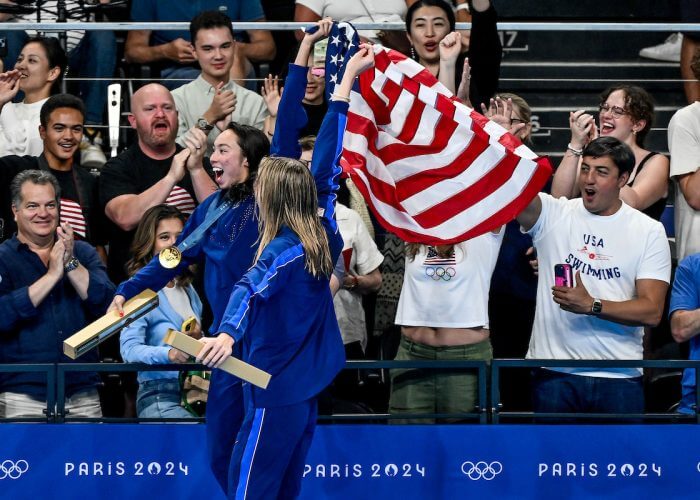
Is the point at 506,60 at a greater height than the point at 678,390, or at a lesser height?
greater

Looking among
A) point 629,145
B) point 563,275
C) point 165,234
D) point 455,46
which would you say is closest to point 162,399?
point 165,234

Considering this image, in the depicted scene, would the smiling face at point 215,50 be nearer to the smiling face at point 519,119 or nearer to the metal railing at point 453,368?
the smiling face at point 519,119

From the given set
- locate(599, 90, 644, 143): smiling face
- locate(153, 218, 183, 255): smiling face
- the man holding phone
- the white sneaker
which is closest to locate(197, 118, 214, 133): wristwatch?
locate(153, 218, 183, 255): smiling face

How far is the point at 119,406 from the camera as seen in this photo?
812cm

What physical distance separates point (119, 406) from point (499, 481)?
2.35 meters

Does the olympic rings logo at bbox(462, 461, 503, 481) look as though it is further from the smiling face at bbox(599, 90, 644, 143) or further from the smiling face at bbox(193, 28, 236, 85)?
the smiling face at bbox(193, 28, 236, 85)

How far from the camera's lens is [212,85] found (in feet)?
30.3

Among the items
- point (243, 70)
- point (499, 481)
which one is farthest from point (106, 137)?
point (499, 481)

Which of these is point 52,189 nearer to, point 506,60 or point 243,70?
point 243,70

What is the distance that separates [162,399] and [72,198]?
166 centimetres

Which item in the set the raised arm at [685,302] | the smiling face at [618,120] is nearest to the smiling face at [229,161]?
the raised arm at [685,302]

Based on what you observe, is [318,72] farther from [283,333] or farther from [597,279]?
[283,333]

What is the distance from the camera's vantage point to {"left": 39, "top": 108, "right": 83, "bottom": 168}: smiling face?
8.51 meters

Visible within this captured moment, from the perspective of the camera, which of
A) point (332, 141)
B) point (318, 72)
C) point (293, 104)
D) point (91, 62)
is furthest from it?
point (91, 62)
